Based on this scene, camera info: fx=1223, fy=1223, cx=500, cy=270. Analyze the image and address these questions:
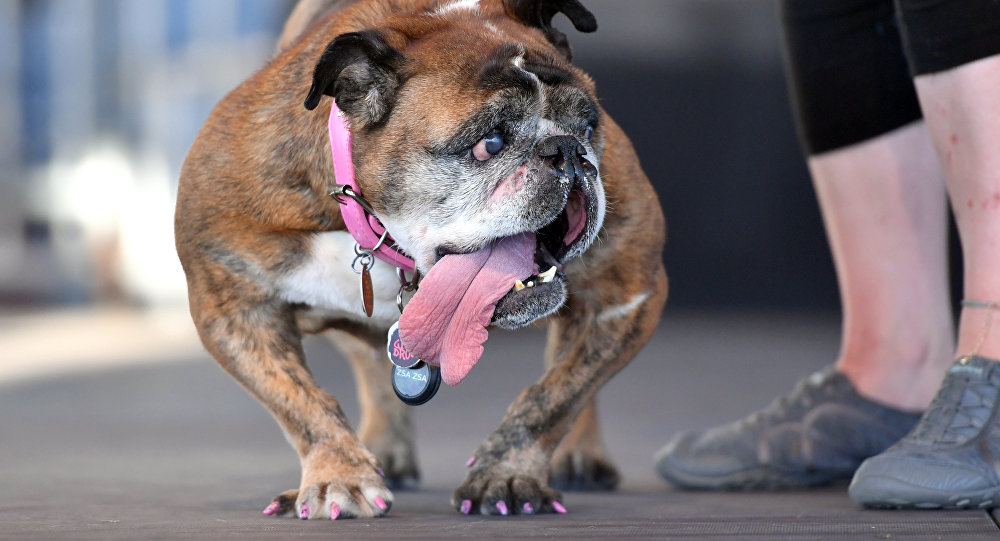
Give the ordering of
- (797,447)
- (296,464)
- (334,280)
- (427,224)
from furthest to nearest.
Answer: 1. (296,464)
2. (797,447)
3. (334,280)
4. (427,224)

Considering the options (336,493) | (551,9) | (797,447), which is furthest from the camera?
(797,447)

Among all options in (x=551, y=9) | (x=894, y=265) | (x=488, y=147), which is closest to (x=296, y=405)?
(x=488, y=147)

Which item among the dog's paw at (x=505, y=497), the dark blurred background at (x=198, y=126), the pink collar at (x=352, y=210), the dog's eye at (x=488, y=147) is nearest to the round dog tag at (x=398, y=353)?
the pink collar at (x=352, y=210)

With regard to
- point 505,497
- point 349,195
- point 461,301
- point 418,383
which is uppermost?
point 349,195

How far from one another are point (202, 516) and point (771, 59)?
26.8 feet

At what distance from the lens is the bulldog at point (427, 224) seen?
1.95 metres

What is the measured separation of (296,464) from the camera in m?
2.79

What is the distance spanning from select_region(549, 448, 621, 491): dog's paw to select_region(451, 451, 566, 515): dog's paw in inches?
18.2

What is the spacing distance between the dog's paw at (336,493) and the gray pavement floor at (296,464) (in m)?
0.05

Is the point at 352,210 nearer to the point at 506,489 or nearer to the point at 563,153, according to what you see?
the point at 563,153

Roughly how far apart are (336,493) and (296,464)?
0.90 metres

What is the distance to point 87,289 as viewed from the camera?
11.3 metres

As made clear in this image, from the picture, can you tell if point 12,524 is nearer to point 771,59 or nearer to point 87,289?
point 771,59

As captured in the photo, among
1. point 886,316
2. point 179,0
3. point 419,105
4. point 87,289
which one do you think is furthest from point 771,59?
point 419,105
